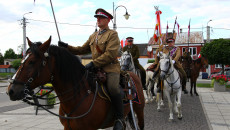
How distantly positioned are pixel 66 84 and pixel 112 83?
78 cm

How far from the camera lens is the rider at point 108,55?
3127 mm

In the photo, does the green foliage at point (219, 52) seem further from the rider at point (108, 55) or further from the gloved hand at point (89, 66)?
the gloved hand at point (89, 66)

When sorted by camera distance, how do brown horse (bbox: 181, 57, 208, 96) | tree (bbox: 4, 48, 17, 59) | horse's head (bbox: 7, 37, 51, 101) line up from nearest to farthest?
1. horse's head (bbox: 7, 37, 51, 101)
2. brown horse (bbox: 181, 57, 208, 96)
3. tree (bbox: 4, 48, 17, 59)

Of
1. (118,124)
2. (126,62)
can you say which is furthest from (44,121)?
(118,124)

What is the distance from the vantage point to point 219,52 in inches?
930

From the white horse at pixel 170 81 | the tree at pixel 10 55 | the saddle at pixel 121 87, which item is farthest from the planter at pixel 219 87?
the tree at pixel 10 55

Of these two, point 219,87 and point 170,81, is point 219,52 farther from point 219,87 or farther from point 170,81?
point 170,81

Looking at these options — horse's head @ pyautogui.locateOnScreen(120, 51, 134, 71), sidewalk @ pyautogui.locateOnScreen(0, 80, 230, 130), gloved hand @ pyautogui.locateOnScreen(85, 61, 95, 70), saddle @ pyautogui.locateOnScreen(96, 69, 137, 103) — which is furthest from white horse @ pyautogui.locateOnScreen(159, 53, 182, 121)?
gloved hand @ pyautogui.locateOnScreen(85, 61, 95, 70)

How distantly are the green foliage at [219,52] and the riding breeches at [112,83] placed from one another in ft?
77.4

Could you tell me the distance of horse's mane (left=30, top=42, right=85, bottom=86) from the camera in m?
2.70

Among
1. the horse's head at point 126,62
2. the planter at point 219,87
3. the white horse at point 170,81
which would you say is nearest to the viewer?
the white horse at point 170,81

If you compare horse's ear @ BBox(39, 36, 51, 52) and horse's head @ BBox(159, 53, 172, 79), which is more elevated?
horse's ear @ BBox(39, 36, 51, 52)

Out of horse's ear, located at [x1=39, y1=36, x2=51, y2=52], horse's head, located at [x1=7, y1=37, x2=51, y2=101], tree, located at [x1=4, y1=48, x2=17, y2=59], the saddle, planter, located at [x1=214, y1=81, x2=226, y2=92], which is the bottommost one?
planter, located at [x1=214, y1=81, x2=226, y2=92]

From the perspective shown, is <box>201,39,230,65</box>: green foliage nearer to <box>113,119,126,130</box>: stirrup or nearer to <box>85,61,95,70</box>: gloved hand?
<box>113,119,126,130</box>: stirrup
